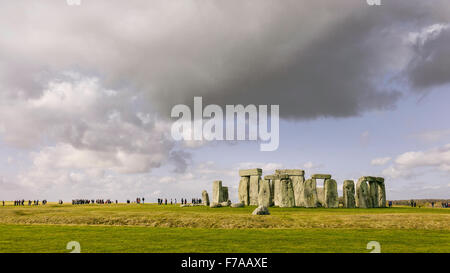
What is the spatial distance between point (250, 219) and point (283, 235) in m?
4.03

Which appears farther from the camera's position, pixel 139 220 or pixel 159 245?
pixel 139 220

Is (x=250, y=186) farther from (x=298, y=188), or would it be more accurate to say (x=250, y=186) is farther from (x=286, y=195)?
(x=286, y=195)

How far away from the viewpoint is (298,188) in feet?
90.2

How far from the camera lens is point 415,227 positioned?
53.6ft

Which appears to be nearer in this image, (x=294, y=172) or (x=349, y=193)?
(x=349, y=193)

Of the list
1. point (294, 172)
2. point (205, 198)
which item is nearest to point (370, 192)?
point (294, 172)

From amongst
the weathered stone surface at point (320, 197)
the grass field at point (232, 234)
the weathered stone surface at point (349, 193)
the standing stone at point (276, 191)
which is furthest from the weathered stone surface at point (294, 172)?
the grass field at point (232, 234)

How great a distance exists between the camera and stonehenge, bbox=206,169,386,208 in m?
26.6

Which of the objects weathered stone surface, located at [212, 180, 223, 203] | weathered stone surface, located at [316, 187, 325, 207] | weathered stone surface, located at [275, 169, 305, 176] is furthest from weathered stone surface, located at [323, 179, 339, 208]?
weathered stone surface, located at [212, 180, 223, 203]

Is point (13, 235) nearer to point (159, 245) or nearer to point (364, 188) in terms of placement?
point (159, 245)

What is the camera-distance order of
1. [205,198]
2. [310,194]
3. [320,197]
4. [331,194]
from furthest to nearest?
[205,198]
[320,197]
[310,194]
[331,194]

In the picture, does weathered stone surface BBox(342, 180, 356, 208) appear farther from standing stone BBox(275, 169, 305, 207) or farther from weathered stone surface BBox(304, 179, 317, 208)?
standing stone BBox(275, 169, 305, 207)

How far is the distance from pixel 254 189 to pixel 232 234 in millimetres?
16543
